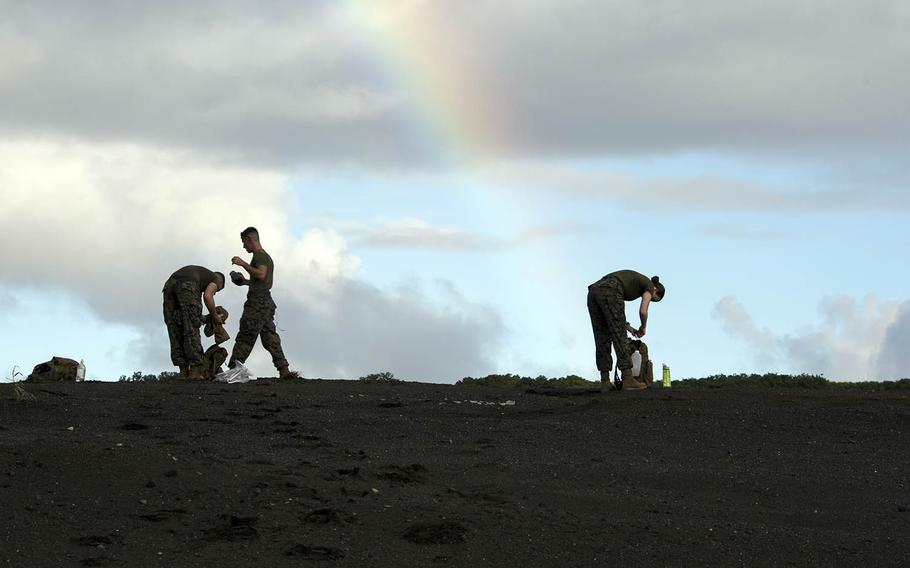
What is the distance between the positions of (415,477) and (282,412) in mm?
4529

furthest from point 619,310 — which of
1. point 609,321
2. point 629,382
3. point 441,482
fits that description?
point 441,482

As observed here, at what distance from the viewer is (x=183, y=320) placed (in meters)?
21.2

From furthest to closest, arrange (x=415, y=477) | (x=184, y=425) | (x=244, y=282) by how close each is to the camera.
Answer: (x=244, y=282)
(x=184, y=425)
(x=415, y=477)

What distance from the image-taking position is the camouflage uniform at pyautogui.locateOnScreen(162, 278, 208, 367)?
21188 mm

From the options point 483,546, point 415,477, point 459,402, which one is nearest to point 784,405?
point 459,402

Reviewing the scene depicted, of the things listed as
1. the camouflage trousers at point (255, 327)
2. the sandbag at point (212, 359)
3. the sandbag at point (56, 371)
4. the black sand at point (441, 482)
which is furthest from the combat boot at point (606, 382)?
the sandbag at point (56, 371)

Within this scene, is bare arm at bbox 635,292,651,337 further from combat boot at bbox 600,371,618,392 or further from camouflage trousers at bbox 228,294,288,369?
camouflage trousers at bbox 228,294,288,369

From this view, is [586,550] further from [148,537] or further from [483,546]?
[148,537]

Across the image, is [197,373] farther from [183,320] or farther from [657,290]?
[657,290]

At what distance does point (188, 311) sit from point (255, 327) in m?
1.09

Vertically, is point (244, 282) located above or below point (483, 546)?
above

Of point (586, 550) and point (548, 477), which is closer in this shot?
point (586, 550)

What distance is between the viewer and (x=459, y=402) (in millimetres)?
19078

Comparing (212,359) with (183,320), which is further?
(212,359)
